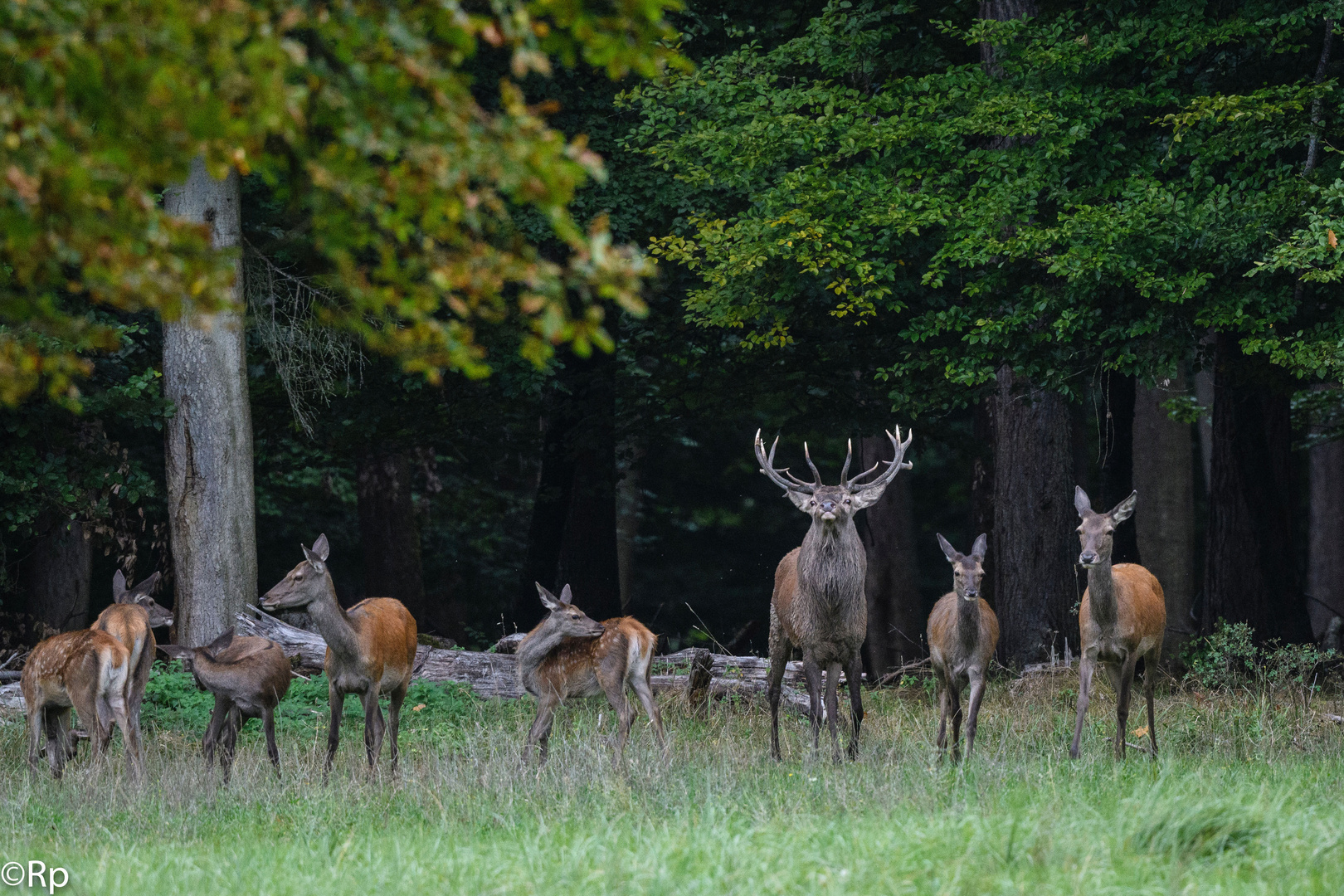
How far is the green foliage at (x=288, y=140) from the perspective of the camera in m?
3.38

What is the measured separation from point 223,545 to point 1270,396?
34.6 ft

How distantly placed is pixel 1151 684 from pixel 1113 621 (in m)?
0.67

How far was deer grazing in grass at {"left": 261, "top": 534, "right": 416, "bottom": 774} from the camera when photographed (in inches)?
361

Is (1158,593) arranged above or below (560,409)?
below

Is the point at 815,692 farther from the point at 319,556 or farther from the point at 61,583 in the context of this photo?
the point at 61,583

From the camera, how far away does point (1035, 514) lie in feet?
44.8

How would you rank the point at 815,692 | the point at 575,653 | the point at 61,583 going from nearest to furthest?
the point at 815,692
the point at 575,653
the point at 61,583

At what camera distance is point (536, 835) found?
19.6 feet

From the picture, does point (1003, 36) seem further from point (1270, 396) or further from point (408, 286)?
point (408, 286)

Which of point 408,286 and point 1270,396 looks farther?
point 1270,396

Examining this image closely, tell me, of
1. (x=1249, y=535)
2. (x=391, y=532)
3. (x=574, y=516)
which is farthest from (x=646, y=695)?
(x=391, y=532)

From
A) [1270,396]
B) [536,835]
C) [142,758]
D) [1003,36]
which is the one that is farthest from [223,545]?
[1270,396]

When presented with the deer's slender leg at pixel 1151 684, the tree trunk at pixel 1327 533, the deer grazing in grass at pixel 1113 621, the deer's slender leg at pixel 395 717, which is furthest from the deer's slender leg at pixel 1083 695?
the tree trunk at pixel 1327 533

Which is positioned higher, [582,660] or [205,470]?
[205,470]
